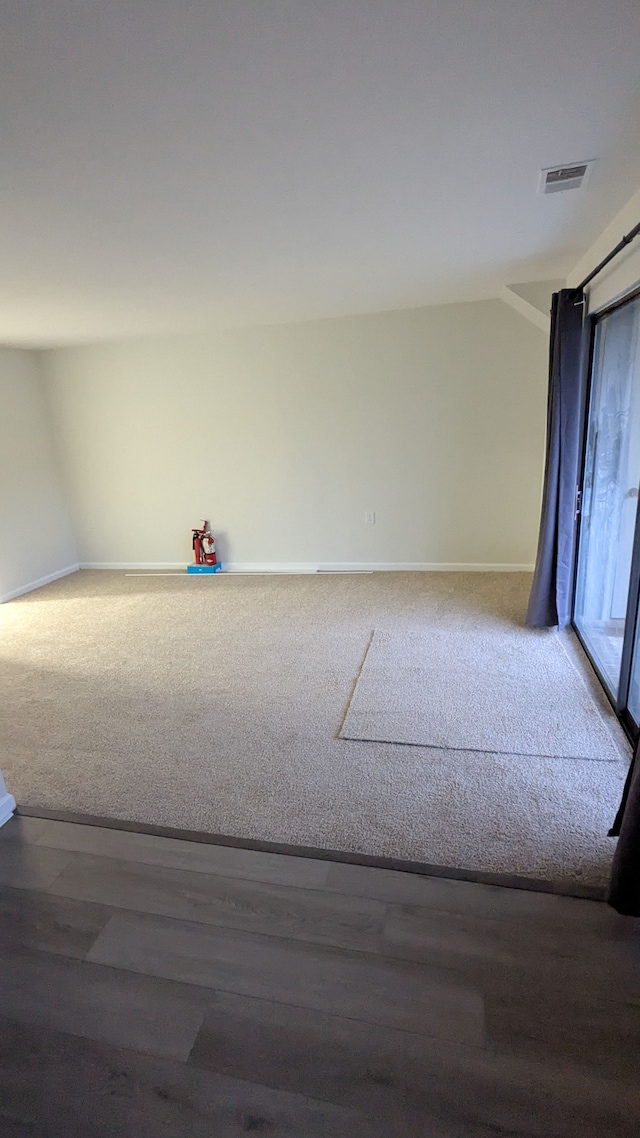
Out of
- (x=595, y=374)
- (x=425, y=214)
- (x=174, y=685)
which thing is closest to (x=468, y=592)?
(x=595, y=374)

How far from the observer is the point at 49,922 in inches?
67.7

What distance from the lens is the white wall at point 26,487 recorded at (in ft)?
16.4

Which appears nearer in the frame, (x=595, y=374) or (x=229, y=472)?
(x=595, y=374)

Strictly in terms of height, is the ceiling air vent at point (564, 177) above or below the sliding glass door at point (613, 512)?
above

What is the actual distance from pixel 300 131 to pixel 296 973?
241 cm

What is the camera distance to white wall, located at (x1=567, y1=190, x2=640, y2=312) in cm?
→ 225

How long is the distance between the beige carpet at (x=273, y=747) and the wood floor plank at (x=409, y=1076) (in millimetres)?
582

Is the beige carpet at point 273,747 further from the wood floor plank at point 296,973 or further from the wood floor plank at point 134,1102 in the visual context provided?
the wood floor plank at point 134,1102

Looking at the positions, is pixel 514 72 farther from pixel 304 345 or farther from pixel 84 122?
pixel 304 345

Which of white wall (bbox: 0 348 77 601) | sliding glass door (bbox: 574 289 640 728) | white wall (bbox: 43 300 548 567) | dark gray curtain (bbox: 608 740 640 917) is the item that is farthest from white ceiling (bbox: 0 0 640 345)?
white wall (bbox: 0 348 77 601)

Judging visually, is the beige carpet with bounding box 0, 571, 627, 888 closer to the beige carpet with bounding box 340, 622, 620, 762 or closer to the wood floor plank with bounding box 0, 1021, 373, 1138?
the beige carpet with bounding box 340, 622, 620, 762

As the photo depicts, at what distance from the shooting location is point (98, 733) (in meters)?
2.76

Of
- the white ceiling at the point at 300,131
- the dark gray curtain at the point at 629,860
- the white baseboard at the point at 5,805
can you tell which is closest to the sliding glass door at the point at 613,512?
the white ceiling at the point at 300,131

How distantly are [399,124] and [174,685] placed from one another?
2821mm
